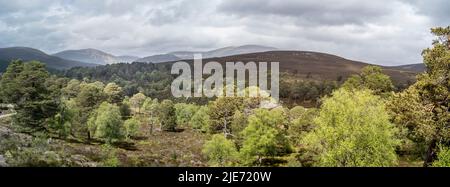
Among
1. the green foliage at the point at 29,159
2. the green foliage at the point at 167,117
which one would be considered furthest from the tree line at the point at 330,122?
the green foliage at the point at 167,117

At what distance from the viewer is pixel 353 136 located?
2883cm

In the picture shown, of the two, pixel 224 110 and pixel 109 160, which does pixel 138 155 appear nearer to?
pixel 109 160

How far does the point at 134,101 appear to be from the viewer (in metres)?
161

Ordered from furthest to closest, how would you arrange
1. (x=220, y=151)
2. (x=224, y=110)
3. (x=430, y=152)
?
1. (x=224, y=110)
2. (x=220, y=151)
3. (x=430, y=152)

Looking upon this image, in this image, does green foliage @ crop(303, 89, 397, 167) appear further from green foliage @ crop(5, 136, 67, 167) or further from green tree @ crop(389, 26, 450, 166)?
green foliage @ crop(5, 136, 67, 167)

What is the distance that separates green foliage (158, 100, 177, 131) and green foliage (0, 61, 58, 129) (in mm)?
50514

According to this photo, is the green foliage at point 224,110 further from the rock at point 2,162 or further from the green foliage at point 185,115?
the rock at point 2,162

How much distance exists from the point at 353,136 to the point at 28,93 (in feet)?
129

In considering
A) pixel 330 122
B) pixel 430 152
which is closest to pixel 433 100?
pixel 430 152

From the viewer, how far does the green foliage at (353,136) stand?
1123 inches

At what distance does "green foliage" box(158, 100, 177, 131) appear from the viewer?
10419 cm

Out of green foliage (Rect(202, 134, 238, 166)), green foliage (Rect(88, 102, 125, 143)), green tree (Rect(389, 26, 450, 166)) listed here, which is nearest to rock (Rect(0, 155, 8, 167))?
green foliage (Rect(202, 134, 238, 166))
